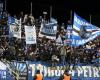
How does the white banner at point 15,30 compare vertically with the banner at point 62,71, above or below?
above

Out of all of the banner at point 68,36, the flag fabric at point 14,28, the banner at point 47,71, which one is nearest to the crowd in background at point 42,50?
the banner at point 68,36

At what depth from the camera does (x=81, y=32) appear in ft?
93.4

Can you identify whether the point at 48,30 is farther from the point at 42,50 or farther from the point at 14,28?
the point at 14,28

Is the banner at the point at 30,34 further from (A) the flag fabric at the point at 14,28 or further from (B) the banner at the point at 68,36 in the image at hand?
(B) the banner at the point at 68,36

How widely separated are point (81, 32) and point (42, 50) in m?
2.65

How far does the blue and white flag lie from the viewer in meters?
28.2

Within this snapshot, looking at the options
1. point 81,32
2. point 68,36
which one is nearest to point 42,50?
point 68,36

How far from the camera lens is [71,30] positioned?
29.4 metres

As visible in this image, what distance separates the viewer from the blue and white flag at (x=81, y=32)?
92.4 ft

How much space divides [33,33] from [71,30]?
A: 3.10 metres

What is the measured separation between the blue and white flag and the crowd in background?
103cm

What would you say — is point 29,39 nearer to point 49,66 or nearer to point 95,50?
point 49,66

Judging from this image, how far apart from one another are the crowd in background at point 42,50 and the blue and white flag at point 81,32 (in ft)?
3.39

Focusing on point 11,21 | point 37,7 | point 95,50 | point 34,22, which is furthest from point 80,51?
point 37,7
